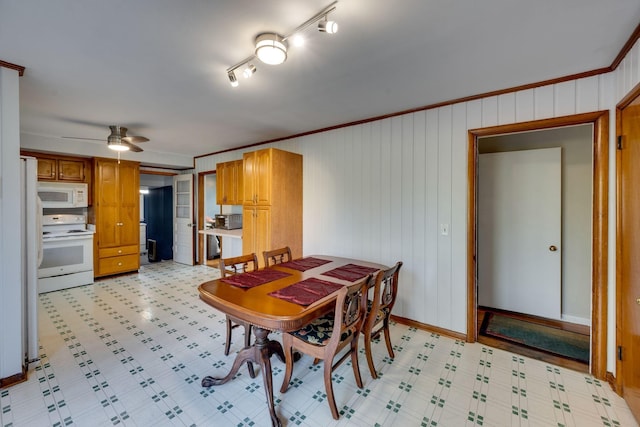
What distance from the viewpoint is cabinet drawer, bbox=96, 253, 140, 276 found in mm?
4750

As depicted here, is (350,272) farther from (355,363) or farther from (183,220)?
(183,220)

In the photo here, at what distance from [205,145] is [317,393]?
433cm

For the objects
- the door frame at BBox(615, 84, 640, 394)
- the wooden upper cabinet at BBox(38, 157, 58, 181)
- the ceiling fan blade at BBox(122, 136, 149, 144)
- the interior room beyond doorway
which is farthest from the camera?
the wooden upper cabinet at BBox(38, 157, 58, 181)

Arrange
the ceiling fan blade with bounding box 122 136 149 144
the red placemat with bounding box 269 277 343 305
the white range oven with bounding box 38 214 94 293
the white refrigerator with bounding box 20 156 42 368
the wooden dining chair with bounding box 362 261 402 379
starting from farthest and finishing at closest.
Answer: the white range oven with bounding box 38 214 94 293 → the ceiling fan blade with bounding box 122 136 149 144 → the white refrigerator with bounding box 20 156 42 368 → the wooden dining chair with bounding box 362 261 402 379 → the red placemat with bounding box 269 277 343 305

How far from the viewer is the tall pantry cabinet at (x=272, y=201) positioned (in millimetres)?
3590

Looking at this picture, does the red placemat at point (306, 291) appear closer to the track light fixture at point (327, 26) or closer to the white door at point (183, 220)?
the track light fixture at point (327, 26)

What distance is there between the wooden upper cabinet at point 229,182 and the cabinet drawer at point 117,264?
6.52 ft

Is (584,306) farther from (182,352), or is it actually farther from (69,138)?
(69,138)

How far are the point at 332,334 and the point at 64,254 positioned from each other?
15.9 ft

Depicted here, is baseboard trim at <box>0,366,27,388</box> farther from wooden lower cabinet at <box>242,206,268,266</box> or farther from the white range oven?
the white range oven

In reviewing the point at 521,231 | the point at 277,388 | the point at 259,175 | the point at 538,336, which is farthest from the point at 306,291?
the point at 521,231

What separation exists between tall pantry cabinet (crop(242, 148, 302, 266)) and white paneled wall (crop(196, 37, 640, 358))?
1.46ft

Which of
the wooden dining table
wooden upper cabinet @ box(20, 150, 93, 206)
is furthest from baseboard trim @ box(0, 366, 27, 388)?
wooden upper cabinet @ box(20, 150, 93, 206)

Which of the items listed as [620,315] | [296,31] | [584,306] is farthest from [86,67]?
[584,306]
